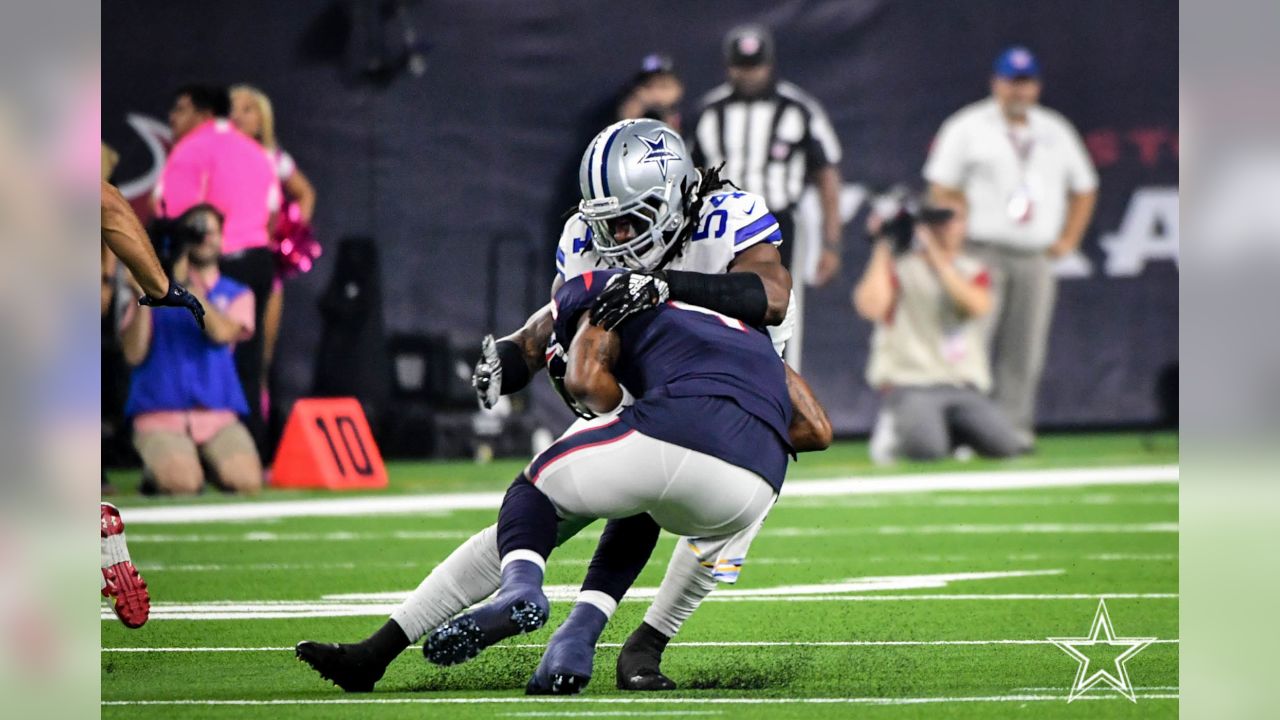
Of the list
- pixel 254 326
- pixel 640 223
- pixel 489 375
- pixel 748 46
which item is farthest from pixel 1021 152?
pixel 489 375

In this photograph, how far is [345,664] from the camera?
4352 millimetres

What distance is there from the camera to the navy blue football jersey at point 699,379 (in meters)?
4.18

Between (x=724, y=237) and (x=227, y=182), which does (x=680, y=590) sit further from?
(x=227, y=182)

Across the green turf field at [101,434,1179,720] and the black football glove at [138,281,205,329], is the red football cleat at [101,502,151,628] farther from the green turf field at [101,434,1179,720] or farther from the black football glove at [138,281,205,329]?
the black football glove at [138,281,205,329]

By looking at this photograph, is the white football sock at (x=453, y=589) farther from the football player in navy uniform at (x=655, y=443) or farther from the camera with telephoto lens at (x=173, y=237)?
the camera with telephoto lens at (x=173, y=237)

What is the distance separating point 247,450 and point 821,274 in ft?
12.8

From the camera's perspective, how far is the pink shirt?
35.2ft

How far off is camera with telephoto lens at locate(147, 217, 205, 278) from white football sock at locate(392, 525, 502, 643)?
622 cm

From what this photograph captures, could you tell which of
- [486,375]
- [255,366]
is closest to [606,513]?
[486,375]

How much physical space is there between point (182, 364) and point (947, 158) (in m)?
4.98

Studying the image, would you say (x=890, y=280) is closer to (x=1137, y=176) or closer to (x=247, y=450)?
(x=1137, y=176)

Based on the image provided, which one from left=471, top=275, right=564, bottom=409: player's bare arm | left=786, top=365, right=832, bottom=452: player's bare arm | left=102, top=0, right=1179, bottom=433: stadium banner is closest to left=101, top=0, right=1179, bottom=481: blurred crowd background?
left=102, top=0, right=1179, bottom=433: stadium banner

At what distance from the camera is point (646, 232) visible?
4414 mm
